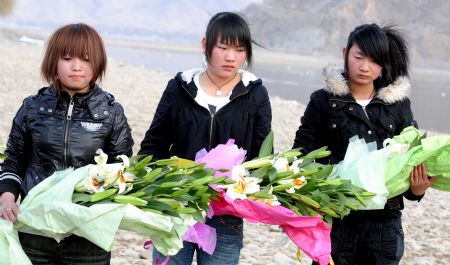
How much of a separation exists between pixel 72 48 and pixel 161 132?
2.46ft

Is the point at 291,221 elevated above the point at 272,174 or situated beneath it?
situated beneath

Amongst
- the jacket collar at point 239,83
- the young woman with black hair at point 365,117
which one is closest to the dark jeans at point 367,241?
the young woman with black hair at point 365,117

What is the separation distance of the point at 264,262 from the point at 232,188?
142 inches

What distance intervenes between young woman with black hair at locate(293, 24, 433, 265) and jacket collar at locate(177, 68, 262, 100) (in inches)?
17.0

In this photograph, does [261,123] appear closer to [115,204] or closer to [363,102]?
[363,102]

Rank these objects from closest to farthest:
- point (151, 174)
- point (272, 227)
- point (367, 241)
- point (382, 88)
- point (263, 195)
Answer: point (151, 174)
point (263, 195)
point (367, 241)
point (382, 88)
point (272, 227)

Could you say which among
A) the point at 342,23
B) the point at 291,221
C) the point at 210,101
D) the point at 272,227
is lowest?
the point at 342,23

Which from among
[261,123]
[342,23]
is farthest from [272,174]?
[342,23]

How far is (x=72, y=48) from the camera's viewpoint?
3809 millimetres

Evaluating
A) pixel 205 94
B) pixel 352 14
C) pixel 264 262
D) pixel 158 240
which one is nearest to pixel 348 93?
pixel 205 94

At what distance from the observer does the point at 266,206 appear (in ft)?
12.0

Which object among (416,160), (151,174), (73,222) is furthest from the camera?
(416,160)

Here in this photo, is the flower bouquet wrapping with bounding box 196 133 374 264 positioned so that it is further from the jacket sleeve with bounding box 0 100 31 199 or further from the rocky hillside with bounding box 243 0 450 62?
the rocky hillside with bounding box 243 0 450 62

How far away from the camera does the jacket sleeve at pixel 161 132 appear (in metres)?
4.26
